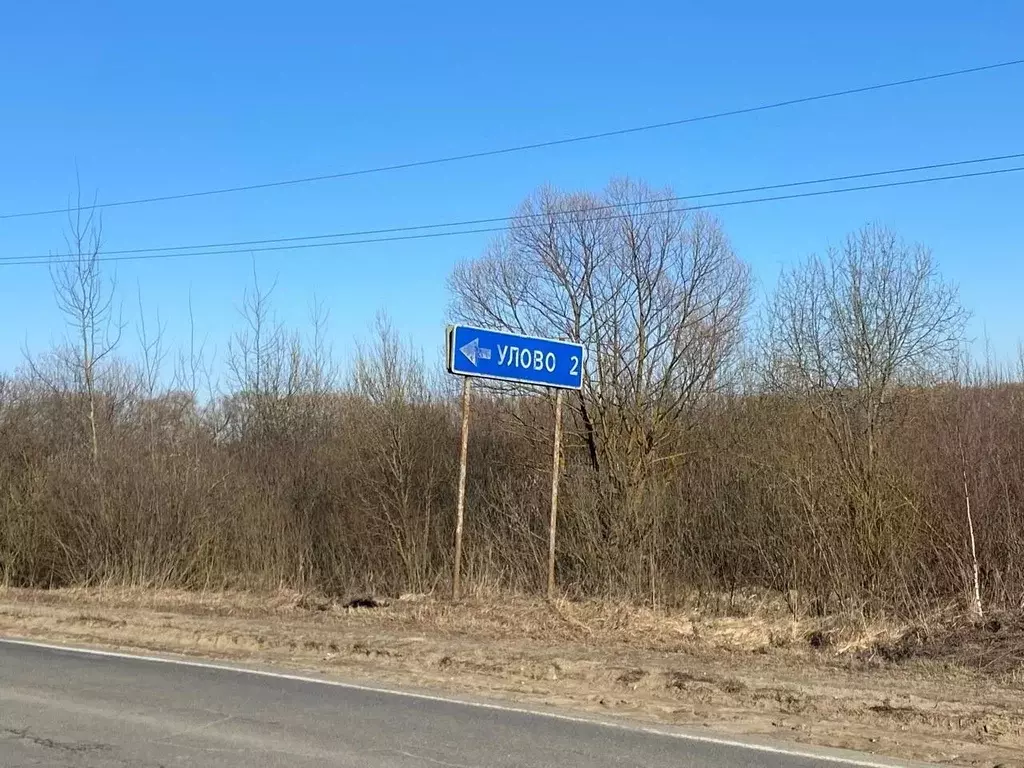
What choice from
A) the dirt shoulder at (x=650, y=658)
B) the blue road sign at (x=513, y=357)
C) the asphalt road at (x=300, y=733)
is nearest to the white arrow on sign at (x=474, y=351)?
the blue road sign at (x=513, y=357)

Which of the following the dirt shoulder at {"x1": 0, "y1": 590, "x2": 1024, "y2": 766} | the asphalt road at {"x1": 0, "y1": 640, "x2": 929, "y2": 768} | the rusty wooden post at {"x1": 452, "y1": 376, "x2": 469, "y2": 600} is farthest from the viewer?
the rusty wooden post at {"x1": 452, "y1": 376, "x2": 469, "y2": 600}

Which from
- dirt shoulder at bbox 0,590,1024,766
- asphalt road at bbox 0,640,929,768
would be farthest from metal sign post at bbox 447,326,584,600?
asphalt road at bbox 0,640,929,768

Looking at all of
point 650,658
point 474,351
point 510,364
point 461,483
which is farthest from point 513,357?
point 650,658

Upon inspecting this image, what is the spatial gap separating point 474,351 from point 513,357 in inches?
26.0

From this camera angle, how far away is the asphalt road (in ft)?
20.1

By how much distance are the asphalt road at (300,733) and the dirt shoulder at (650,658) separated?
27.6 inches

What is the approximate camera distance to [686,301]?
22.5 metres

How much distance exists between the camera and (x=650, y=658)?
9.95 meters

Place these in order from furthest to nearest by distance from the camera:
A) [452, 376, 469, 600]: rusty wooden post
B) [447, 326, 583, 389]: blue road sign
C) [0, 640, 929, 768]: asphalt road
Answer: [452, 376, 469, 600]: rusty wooden post < [447, 326, 583, 389]: blue road sign < [0, 640, 929, 768]: asphalt road

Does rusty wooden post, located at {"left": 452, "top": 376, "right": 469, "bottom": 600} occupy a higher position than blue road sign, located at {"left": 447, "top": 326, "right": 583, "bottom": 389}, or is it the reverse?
blue road sign, located at {"left": 447, "top": 326, "right": 583, "bottom": 389}

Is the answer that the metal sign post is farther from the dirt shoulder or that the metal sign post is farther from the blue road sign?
the dirt shoulder

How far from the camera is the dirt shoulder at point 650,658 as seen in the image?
23.5 ft

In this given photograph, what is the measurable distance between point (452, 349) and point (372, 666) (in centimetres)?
496

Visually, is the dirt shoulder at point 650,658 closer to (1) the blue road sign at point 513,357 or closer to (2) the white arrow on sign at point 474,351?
(1) the blue road sign at point 513,357
